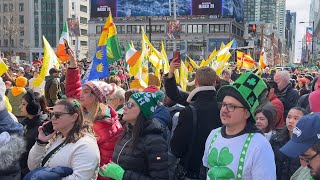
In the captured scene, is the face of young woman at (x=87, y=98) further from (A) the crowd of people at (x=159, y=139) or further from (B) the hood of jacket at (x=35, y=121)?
(B) the hood of jacket at (x=35, y=121)

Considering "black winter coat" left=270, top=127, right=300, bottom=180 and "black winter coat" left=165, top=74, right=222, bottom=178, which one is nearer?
"black winter coat" left=270, top=127, right=300, bottom=180

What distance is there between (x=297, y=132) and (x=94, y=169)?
1655 mm

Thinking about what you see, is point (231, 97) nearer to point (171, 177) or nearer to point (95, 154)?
point (95, 154)

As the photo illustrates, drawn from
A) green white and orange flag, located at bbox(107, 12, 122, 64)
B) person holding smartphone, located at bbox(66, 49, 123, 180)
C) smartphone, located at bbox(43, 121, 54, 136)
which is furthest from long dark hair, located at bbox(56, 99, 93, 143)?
green white and orange flag, located at bbox(107, 12, 122, 64)

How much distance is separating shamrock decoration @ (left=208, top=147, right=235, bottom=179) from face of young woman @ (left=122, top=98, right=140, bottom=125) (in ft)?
2.87

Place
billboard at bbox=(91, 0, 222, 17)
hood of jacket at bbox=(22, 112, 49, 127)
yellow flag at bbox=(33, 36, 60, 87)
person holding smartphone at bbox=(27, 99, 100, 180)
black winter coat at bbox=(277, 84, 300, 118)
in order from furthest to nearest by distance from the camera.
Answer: billboard at bbox=(91, 0, 222, 17), yellow flag at bbox=(33, 36, 60, 87), black winter coat at bbox=(277, 84, 300, 118), hood of jacket at bbox=(22, 112, 49, 127), person holding smartphone at bbox=(27, 99, 100, 180)

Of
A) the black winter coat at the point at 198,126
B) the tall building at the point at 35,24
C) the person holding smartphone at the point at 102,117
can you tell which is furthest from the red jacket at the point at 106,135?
the tall building at the point at 35,24

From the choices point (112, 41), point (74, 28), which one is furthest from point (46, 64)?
point (74, 28)

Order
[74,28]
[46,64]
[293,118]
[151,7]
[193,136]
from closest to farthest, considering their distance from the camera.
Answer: [193,136] < [293,118] < [46,64] < [74,28] < [151,7]

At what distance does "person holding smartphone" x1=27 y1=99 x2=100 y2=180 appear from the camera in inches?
137

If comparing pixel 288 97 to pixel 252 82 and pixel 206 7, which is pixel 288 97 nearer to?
pixel 252 82

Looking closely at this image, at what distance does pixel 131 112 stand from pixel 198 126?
38.4 inches

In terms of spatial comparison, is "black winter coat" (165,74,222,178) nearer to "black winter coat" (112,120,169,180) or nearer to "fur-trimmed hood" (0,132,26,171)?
"black winter coat" (112,120,169,180)

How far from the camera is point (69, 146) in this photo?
3.54 meters
